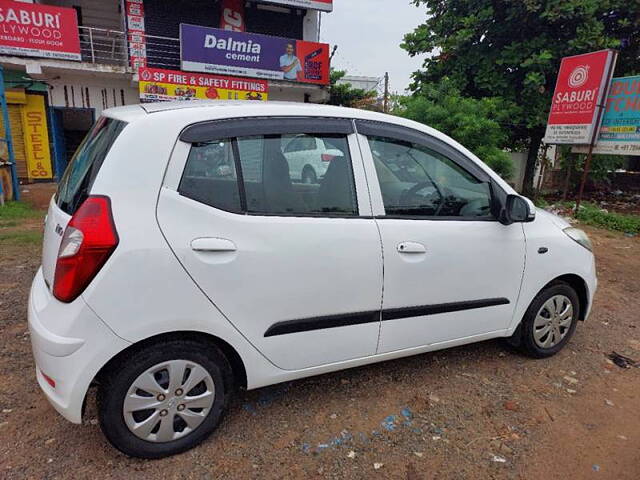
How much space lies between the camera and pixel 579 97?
27.5ft

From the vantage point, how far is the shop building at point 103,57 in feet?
38.4

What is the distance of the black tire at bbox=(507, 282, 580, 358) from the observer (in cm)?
311

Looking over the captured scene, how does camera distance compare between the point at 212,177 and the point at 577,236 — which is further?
the point at 577,236

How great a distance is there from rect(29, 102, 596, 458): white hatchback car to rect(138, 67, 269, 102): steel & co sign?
33.8ft

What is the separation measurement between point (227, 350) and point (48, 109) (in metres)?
13.8

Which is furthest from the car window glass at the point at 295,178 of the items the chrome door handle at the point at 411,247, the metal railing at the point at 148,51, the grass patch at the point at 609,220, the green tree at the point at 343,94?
the green tree at the point at 343,94

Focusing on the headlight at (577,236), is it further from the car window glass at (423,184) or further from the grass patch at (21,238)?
the grass patch at (21,238)

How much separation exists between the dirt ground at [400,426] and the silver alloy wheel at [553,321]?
0.59 ft

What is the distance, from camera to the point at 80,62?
12.3 meters

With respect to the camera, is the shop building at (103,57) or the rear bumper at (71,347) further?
the shop building at (103,57)

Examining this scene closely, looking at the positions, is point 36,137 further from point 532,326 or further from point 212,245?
point 532,326

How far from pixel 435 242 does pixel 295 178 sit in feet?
2.98

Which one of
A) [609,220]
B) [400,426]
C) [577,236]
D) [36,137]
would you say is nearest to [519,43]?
[609,220]

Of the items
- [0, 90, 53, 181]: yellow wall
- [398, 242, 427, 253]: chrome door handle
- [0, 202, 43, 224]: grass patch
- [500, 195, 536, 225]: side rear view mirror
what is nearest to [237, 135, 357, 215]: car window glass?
[398, 242, 427, 253]: chrome door handle
